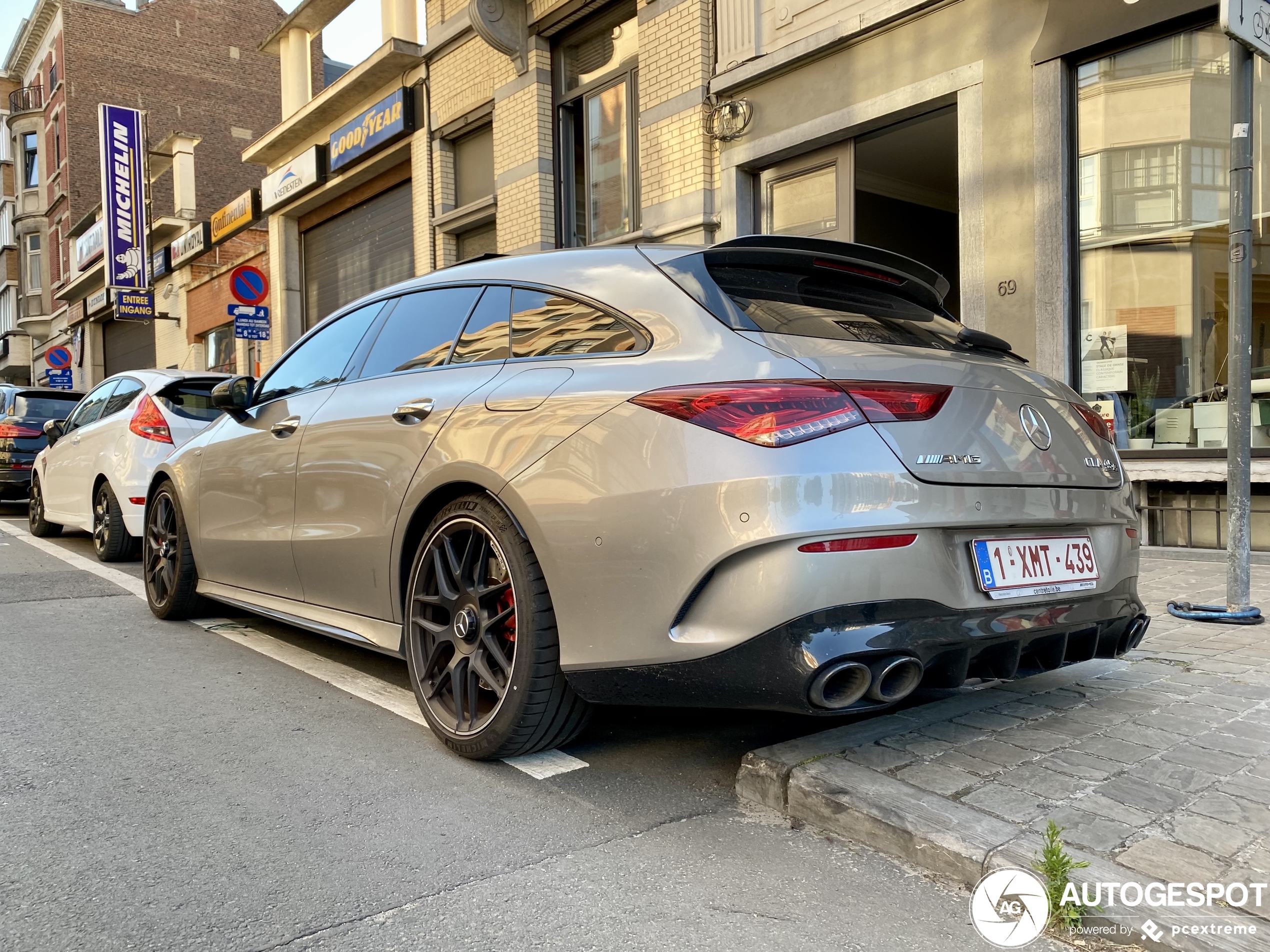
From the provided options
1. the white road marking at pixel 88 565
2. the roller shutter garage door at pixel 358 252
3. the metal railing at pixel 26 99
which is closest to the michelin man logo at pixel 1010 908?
the white road marking at pixel 88 565

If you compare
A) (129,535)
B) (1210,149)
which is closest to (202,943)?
(129,535)

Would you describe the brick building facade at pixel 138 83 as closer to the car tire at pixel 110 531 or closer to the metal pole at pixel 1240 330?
the car tire at pixel 110 531

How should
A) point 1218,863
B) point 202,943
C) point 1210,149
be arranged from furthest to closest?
point 1210,149 < point 1218,863 < point 202,943

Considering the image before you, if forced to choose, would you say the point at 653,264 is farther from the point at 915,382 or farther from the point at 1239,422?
the point at 1239,422

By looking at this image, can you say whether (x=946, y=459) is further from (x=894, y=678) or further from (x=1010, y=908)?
(x=1010, y=908)

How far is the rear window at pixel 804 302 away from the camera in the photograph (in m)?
2.68

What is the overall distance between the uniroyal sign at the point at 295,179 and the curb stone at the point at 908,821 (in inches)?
661

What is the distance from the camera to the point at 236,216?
21.3 metres

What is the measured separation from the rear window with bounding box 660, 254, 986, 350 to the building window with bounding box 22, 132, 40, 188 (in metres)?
49.8

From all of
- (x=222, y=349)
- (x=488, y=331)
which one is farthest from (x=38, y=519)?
(x=222, y=349)

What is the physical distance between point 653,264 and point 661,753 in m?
1.51

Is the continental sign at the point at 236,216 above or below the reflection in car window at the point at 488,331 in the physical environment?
above

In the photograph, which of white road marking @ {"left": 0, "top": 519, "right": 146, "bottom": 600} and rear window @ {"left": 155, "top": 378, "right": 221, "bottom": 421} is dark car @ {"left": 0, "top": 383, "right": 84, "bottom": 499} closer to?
white road marking @ {"left": 0, "top": 519, "right": 146, "bottom": 600}

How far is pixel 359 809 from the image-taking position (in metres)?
2.62
